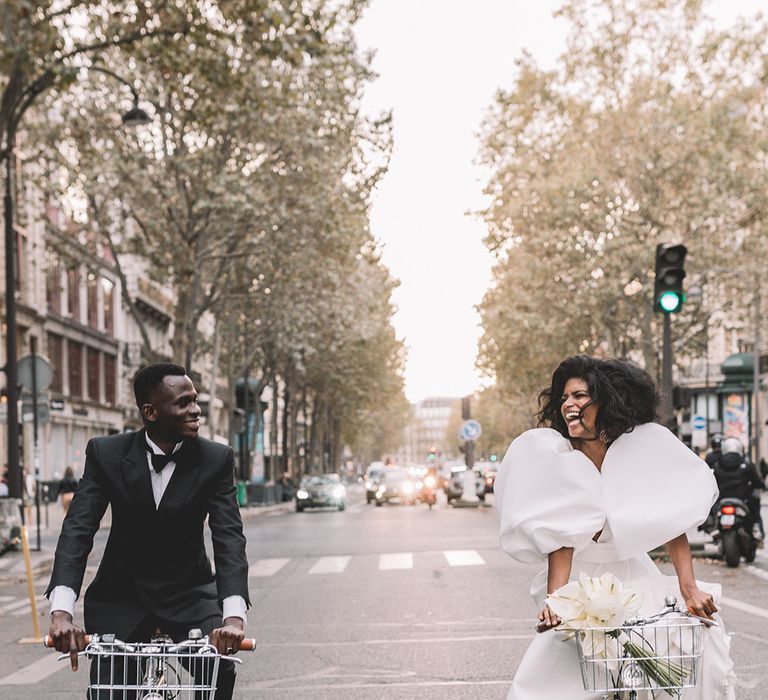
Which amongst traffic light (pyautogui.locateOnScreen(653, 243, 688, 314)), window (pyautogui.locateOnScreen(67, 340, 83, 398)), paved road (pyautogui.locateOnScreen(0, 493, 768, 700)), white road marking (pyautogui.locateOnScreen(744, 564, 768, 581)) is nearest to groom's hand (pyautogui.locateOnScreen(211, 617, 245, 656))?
paved road (pyautogui.locateOnScreen(0, 493, 768, 700))

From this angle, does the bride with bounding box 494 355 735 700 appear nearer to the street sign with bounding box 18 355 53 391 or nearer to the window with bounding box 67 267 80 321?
the street sign with bounding box 18 355 53 391

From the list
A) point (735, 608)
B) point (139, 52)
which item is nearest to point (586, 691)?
point (735, 608)

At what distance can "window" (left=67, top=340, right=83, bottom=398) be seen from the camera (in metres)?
52.0

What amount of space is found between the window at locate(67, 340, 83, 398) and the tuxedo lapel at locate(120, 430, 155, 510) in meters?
48.4

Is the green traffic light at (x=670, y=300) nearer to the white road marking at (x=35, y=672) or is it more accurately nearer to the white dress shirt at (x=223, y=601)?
the white road marking at (x=35, y=672)

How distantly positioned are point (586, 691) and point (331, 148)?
2977 centimetres

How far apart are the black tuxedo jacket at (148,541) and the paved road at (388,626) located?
3.93 m

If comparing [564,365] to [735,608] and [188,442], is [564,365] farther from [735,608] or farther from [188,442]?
[735,608]

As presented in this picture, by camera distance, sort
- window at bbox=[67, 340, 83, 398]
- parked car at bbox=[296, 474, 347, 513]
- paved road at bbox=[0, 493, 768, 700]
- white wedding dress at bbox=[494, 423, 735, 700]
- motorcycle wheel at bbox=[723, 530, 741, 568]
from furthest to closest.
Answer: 1. window at bbox=[67, 340, 83, 398]
2. parked car at bbox=[296, 474, 347, 513]
3. motorcycle wheel at bbox=[723, 530, 741, 568]
4. paved road at bbox=[0, 493, 768, 700]
5. white wedding dress at bbox=[494, 423, 735, 700]

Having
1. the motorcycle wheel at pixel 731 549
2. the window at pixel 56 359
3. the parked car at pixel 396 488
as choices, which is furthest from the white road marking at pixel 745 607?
Result: the parked car at pixel 396 488

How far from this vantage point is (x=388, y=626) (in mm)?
11555

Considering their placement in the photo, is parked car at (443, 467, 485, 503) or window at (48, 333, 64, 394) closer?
parked car at (443, 467, 485, 503)

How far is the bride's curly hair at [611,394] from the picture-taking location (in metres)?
4.41

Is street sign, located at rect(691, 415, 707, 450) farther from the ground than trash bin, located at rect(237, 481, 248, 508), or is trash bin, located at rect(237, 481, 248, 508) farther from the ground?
street sign, located at rect(691, 415, 707, 450)
